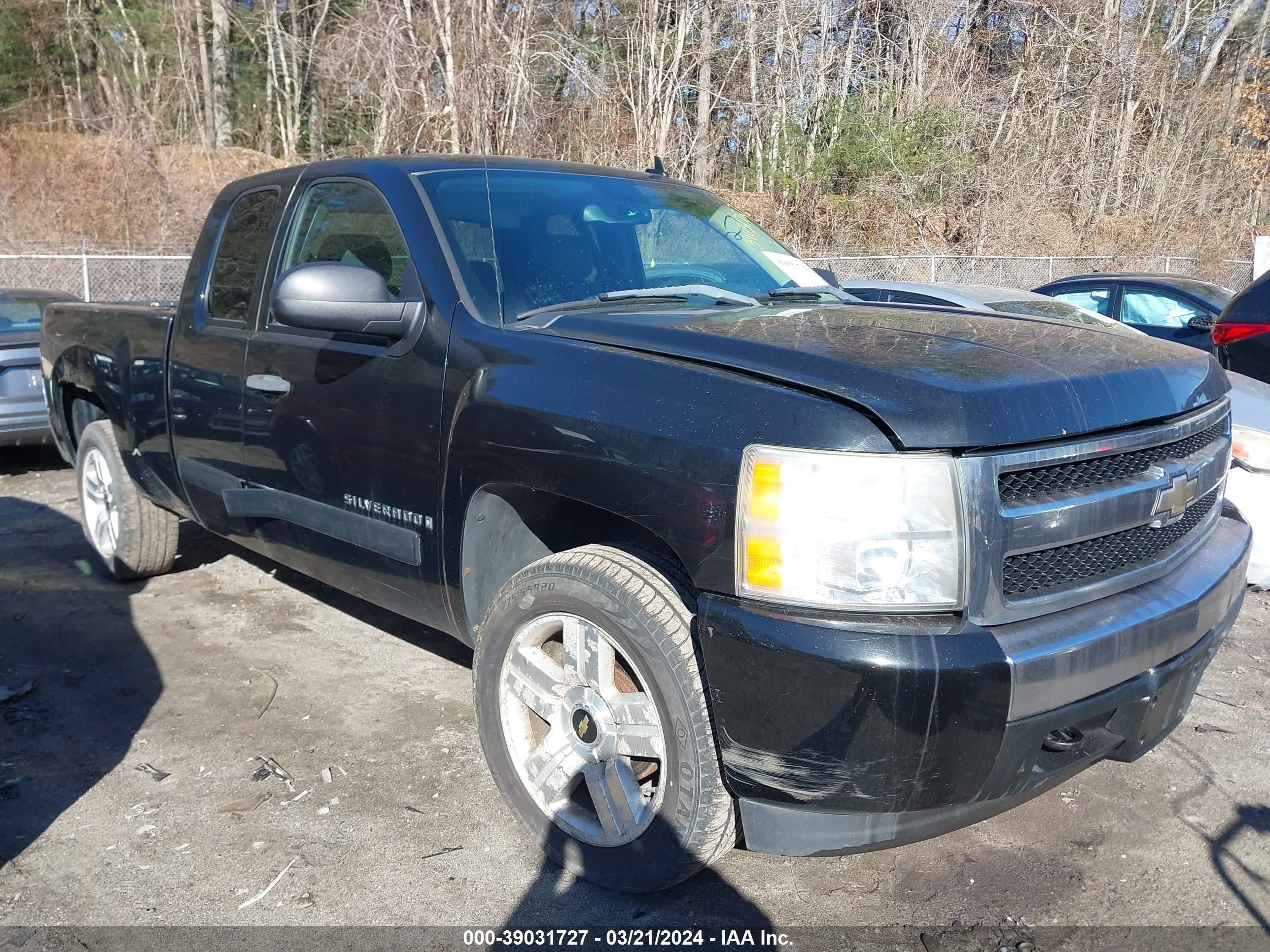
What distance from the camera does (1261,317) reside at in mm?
6309

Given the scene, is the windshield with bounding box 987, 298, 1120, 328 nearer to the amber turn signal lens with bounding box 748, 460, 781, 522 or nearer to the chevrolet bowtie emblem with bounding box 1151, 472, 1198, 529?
the chevrolet bowtie emblem with bounding box 1151, 472, 1198, 529

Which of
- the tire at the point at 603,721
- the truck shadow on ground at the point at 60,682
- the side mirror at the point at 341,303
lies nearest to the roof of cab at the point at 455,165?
the side mirror at the point at 341,303

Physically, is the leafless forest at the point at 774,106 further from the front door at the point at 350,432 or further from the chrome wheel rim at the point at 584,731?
the chrome wheel rim at the point at 584,731

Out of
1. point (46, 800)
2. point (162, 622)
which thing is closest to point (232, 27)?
point (162, 622)

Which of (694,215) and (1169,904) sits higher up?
(694,215)

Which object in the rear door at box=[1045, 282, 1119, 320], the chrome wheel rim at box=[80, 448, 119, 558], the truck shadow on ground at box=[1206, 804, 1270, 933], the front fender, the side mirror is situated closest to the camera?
the front fender

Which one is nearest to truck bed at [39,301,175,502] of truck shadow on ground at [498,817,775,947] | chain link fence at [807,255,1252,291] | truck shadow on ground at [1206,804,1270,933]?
truck shadow on ground at [498,817,775,947]

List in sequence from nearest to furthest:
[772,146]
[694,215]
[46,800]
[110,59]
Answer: [46,800]
[694,215]
[772,146]
[110,59]

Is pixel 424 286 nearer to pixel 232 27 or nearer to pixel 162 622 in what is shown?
pixel 162 622

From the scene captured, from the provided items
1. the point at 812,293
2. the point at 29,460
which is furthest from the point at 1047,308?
the point at 29,460

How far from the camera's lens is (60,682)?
4289mm

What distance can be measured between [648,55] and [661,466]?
20367 millimetres

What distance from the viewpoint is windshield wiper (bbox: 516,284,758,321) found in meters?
3.21

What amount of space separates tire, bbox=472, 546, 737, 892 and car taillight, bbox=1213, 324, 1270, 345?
524 centimetres
